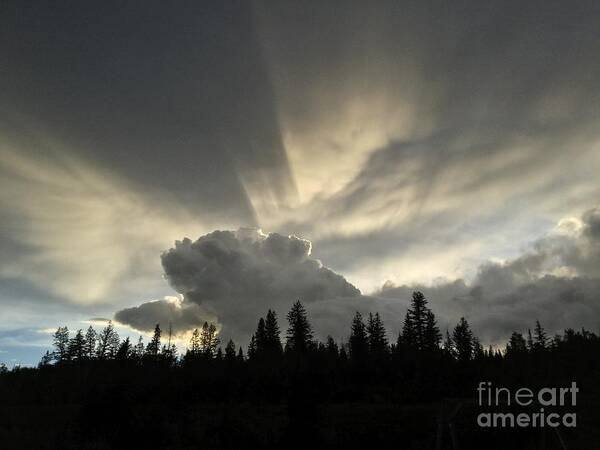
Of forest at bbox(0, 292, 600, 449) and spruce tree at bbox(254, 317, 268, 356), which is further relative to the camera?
spruce tree at bbox(254, 317, 268, 356)

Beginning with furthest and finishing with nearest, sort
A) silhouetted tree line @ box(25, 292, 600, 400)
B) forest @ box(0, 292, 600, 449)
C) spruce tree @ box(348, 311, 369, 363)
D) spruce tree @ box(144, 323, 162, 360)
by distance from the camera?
spruce tree @ box(144, 323, 162, 360) < spruce tree @ box(348, 311, 369, 363) < silhouetted tree line @ box(25, 292, 600, 400) < forest @ box(0, 292, 600, 449)

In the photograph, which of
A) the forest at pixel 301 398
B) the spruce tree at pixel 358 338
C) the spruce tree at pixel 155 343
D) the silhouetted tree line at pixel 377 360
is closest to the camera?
the forest at pixel 301 398

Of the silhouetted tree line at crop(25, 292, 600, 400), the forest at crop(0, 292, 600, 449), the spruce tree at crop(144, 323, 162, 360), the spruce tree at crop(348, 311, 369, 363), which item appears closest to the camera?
the forest at crop(0, 292, 600, 449)

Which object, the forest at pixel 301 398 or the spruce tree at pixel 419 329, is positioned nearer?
the forest at pixel 301 398

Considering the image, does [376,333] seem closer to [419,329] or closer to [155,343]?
[419,329]

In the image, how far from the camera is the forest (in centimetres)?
3053

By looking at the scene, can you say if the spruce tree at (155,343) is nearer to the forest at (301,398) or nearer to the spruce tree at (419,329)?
the forest at (301,398)

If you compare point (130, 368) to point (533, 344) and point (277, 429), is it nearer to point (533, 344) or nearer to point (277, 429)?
point (277, 429)

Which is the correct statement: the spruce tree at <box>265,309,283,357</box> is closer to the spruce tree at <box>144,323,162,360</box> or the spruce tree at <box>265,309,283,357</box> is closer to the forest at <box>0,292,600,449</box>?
the forest at <box>0,292,600,449</box>

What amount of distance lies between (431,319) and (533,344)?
63.0 meters

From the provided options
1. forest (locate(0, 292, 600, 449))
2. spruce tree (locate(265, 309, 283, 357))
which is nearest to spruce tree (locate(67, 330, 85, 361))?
forest (locate(0, 292, 600, 449))

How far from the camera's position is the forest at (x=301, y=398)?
30531mm

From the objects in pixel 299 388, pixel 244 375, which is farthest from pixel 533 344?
pixel 299 388

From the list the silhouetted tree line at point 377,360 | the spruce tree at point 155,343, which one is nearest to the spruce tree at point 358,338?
the silhouetted tree line at point 377,360
